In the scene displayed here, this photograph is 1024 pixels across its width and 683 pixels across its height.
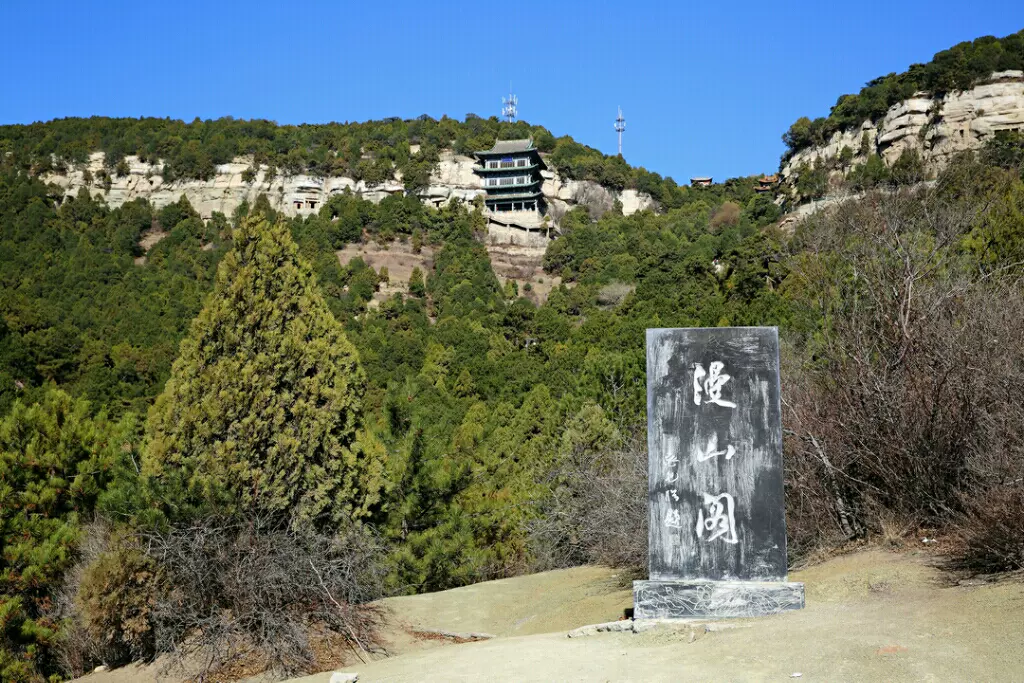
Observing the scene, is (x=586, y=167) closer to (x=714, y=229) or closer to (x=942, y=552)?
(x=714, y=229)

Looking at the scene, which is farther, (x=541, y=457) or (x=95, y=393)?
(x=95, y=393)

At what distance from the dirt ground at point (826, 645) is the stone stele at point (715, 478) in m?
0.37

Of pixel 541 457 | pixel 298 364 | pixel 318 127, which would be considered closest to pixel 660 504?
pixel 298 364

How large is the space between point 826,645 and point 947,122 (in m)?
54.2

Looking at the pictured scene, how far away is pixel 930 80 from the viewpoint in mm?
54000

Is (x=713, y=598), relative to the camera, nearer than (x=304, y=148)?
Yes

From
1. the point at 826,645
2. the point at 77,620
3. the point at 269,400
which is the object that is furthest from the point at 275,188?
the point at 826,645

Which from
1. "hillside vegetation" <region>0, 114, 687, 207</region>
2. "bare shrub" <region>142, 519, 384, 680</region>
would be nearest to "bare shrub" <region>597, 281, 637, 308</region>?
"hillside vegetation" <region>0, 114, 687, 207</region>

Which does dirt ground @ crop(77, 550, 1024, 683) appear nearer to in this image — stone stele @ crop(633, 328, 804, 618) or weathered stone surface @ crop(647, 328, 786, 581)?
stone stele @ crop(633, 328, 804, 618)

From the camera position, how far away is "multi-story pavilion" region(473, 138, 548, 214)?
72.7 metres

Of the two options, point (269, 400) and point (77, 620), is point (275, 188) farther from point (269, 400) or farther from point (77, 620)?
point (77, 620)

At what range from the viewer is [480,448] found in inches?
719

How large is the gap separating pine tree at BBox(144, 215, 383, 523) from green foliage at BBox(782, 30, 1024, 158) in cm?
5223

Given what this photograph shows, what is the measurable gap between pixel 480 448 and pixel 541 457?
1.30 meters
